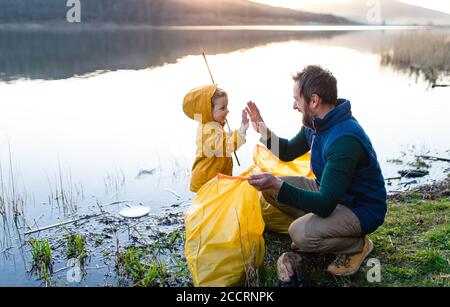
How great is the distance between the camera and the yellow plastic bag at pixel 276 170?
4.67 meters

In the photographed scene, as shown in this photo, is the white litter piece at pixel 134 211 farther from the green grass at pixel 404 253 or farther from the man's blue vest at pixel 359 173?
the man's blue vest at pixel 359 173

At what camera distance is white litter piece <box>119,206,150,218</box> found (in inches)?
224

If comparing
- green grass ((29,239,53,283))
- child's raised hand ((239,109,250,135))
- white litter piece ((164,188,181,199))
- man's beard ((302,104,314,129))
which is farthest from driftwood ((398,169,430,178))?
green grass ((29,239,53,283))

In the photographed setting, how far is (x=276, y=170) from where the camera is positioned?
4.77 meters

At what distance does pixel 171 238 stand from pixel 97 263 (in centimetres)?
74

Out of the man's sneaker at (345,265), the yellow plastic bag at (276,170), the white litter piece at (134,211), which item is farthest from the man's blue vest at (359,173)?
the white litter piece at (134,211)

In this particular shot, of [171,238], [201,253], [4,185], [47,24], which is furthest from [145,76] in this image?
[47,24]

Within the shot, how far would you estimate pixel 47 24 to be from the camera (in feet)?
180

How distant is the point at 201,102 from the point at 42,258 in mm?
2049

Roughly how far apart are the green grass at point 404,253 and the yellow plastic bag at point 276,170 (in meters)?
0.13

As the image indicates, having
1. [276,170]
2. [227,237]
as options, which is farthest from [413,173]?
[227,237]

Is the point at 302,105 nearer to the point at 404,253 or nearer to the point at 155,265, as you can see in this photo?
the point at 404,253

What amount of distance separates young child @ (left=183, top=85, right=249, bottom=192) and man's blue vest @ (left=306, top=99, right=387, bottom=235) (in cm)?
80
